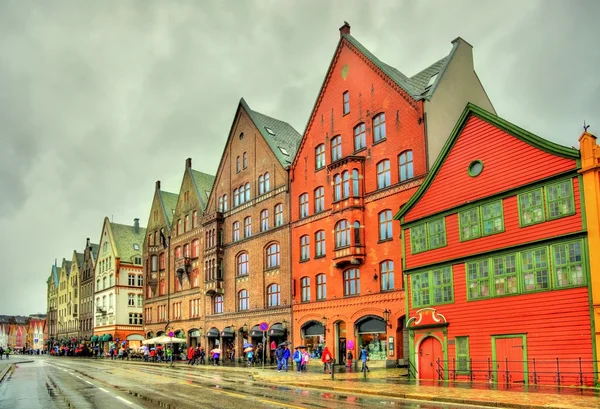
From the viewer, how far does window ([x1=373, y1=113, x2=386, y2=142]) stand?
41.8 m

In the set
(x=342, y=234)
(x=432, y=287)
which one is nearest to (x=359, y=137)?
(x=342, y=234)

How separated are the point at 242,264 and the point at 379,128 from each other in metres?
21.7

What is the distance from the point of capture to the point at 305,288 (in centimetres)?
4806

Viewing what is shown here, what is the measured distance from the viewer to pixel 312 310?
4647 centimetres

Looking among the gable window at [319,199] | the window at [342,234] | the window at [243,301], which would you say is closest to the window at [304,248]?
the gable window at [319,199]

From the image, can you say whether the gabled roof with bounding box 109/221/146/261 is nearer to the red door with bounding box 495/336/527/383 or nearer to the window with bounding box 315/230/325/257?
the window with bounding box 315/230/325/257

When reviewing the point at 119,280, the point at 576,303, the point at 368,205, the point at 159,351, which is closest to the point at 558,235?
the point at 576,303

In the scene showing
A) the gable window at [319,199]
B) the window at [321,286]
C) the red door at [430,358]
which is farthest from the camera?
the gable window at [319,199]

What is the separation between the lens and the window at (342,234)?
4256 cm

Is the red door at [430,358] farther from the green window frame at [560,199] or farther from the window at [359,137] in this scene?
the window at [359,137]

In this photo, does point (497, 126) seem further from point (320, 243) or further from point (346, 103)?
point (320, 243)

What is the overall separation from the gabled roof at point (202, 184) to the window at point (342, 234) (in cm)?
2727

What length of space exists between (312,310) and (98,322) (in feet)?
213

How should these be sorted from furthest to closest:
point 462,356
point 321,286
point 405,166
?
point 321,286, point 405,166, point 462,356
